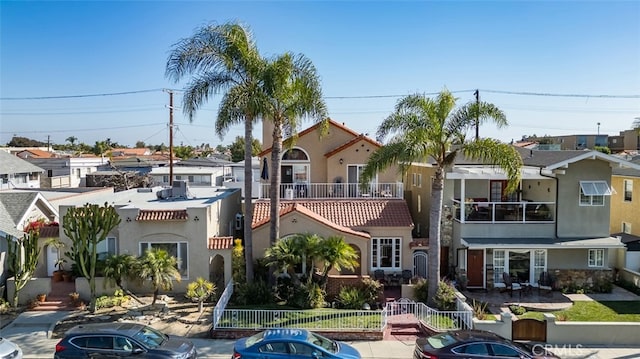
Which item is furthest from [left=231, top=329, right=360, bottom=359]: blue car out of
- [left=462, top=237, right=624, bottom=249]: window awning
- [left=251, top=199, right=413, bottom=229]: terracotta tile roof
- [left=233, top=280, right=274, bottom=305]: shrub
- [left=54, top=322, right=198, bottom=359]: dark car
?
[left=462, top=237, right=624, bottom=249]: window awning

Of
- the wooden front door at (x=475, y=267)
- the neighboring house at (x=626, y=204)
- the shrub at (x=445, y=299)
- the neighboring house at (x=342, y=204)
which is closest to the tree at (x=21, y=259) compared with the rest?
the neighboring house at (x=342, y=204)

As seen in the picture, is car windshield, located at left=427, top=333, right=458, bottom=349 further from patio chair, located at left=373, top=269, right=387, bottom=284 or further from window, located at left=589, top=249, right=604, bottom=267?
window, located at left=589, top=249, right=604, bottom=267

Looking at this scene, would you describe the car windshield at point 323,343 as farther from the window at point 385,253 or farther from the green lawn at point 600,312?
the window at point 385,253

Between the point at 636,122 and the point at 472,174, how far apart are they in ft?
27.4

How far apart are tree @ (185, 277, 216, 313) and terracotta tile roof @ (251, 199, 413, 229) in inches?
163

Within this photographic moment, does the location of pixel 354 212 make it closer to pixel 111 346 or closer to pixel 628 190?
pixel 111 346

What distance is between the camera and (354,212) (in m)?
23.9

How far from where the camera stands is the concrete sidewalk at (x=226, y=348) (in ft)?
49.0

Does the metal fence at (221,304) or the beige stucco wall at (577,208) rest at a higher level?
the beige stucco wall at (577,208)

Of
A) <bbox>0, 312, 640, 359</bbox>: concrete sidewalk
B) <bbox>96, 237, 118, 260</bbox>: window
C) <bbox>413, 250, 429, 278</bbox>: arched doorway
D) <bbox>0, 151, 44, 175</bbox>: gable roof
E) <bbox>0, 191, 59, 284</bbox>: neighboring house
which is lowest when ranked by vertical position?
<bbox>0, 312, 640, 359</bbox>: concrete sidewalk

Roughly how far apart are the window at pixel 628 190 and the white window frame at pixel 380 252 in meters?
16.9

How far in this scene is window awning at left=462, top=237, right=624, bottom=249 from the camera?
21500 millimetres

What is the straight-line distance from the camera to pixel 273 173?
2061cm

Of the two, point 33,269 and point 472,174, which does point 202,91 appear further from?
point 472,174
